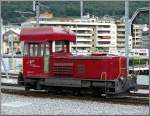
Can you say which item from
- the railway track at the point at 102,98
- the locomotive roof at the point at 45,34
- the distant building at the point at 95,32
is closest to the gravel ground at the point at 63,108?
the railway track at the point at 102,98

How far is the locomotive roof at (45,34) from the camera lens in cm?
1842

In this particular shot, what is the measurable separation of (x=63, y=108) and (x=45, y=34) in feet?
18.6

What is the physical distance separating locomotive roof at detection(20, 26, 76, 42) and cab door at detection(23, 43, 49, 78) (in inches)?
11.1

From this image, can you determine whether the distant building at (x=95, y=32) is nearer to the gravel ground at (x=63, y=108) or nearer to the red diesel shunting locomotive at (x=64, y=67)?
the red diesel shunting locomotive at (x=64, y=67)

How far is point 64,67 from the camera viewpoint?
18.0 metres

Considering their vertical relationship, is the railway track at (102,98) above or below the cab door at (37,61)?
below

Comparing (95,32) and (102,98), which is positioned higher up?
(95,32)

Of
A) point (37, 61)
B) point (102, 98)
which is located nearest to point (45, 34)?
point (37, 61)

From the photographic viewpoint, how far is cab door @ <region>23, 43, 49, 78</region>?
18.5 meters

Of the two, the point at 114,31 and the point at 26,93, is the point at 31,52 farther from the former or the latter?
the point at 114,31

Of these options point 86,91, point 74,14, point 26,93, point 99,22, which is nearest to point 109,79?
point 86,91

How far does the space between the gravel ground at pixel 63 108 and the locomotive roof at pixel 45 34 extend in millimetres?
3569

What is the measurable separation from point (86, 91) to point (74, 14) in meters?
22.2

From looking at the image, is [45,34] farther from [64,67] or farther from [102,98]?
[102,98]
